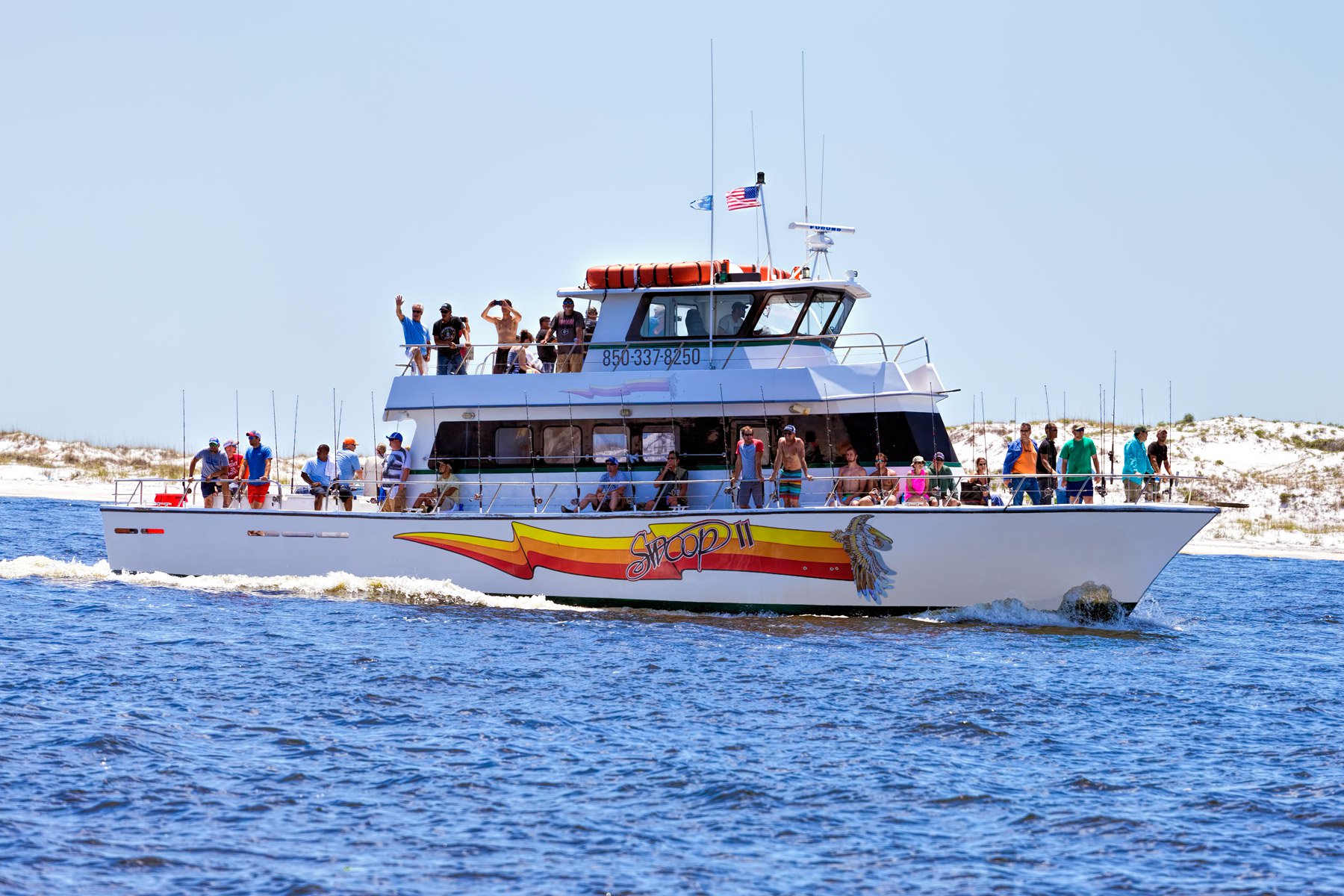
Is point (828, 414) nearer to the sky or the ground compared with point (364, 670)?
nearer to the sky

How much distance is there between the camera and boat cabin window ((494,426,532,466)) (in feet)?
59.7

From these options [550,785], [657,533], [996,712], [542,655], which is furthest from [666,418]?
[550,785]

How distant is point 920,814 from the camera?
8.83 meters

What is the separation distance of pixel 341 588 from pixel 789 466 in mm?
6580

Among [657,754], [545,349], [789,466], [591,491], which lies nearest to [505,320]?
[545,349]

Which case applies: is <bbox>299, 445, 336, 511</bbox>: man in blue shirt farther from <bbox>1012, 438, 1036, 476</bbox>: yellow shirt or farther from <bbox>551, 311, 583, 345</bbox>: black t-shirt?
<bbox>1012, 438, 1036, 476</bbox>: yellow shirt

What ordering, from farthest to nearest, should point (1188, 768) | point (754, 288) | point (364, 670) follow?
1. point (754, 288)
2. point (364, 670)
3. point (1188, 768)

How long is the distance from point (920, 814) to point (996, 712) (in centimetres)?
301

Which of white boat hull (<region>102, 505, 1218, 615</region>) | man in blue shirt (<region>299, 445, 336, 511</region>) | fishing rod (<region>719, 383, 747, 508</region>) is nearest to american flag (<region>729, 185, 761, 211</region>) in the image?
fishing rod (<region>719, 383, 747, 508</region>)

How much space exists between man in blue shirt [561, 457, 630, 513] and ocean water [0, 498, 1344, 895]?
1.41 m

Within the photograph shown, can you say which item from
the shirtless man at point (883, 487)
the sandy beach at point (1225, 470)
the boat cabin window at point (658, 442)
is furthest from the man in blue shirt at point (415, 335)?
the sandy beach at point (1225, 470)

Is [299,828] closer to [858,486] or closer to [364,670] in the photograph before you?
[364,670]

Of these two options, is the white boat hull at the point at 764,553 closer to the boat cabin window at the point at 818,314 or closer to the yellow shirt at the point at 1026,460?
the yellow shirt at the point at 1026,460

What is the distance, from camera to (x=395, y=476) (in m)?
18.4
